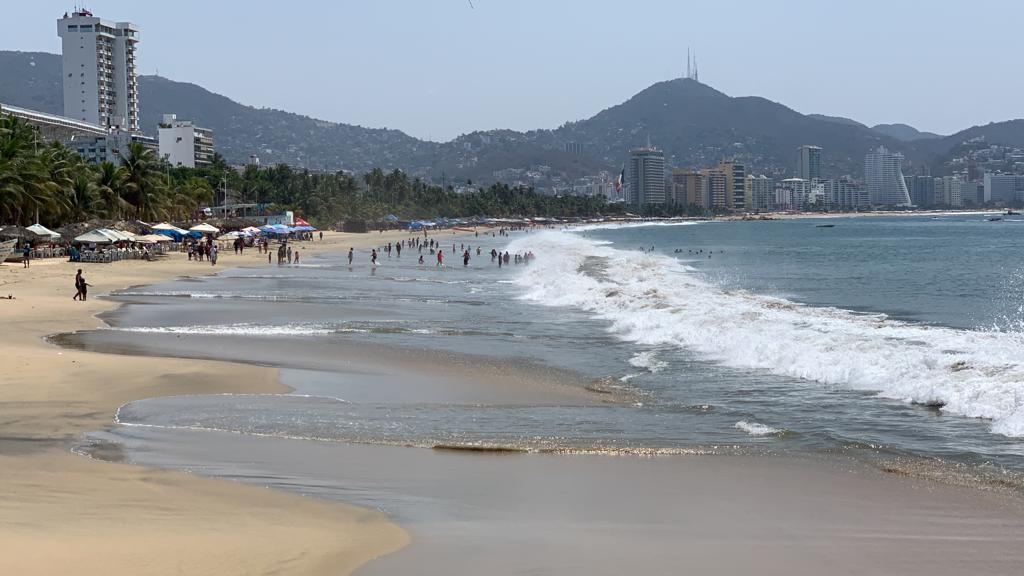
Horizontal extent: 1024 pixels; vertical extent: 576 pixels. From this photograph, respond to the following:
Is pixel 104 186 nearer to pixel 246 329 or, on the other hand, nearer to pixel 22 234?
pixel 22 234

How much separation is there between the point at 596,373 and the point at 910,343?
22.3 feet

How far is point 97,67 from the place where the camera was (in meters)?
184

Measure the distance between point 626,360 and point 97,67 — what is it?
612ft

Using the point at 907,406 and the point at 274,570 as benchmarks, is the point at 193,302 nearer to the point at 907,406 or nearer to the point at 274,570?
the point at 907,406

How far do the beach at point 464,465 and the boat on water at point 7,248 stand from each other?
24.7 meters

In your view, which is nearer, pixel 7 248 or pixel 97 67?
pixel 7 248

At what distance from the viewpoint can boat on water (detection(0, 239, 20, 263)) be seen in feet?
141

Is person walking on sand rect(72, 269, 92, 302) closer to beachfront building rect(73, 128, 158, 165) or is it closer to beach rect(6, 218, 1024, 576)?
beach rect(6, 218, 1024, 576)

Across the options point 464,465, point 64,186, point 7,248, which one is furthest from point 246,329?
point 64,186

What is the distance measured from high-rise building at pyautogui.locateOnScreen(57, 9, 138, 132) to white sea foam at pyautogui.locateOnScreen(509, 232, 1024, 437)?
170452 millimetres

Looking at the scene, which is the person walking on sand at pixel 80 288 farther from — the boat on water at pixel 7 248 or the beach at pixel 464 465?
the boat on water at pixel 7 248

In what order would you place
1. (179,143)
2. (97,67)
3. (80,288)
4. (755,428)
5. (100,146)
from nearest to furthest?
(755,428) → (80,288) → (100,146) → (179,143) → (97,67)

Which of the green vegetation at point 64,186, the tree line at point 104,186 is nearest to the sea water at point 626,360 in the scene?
the green vegetation at point 64,186

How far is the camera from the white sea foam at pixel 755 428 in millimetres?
11812
